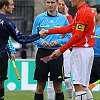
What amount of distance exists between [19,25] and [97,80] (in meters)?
14.1

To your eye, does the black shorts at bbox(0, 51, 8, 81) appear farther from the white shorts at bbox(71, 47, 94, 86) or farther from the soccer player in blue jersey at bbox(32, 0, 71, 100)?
the white shorts at bbox(71, 47, 94, 86)

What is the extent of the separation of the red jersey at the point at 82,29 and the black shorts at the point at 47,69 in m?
1.63

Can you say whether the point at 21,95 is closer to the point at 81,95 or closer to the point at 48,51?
the point at 48,51

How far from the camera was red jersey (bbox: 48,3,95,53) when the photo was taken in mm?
10031

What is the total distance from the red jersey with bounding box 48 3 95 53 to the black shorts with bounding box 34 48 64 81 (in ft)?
5.36

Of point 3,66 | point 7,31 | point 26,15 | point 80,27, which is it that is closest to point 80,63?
point 80,27

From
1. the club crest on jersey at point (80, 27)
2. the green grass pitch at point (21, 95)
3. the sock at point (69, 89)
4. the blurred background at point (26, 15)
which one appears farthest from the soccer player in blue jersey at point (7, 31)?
the blurred background at point (26, 15)

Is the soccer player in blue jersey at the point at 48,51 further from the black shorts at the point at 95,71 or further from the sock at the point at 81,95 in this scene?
the sock at the point at 81,95

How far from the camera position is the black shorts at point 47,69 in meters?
11.8

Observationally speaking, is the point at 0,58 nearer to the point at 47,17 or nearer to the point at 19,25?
the point at 47,17

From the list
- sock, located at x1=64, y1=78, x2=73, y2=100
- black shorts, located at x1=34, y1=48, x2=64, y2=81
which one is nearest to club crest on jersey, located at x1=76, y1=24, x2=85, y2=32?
black shorts, located at x1=34, y1=48, x2=64, y2=81

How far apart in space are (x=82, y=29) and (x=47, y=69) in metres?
2.05

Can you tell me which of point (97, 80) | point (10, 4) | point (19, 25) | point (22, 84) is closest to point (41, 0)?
point (19, 25)

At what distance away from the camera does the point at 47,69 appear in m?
11.9
